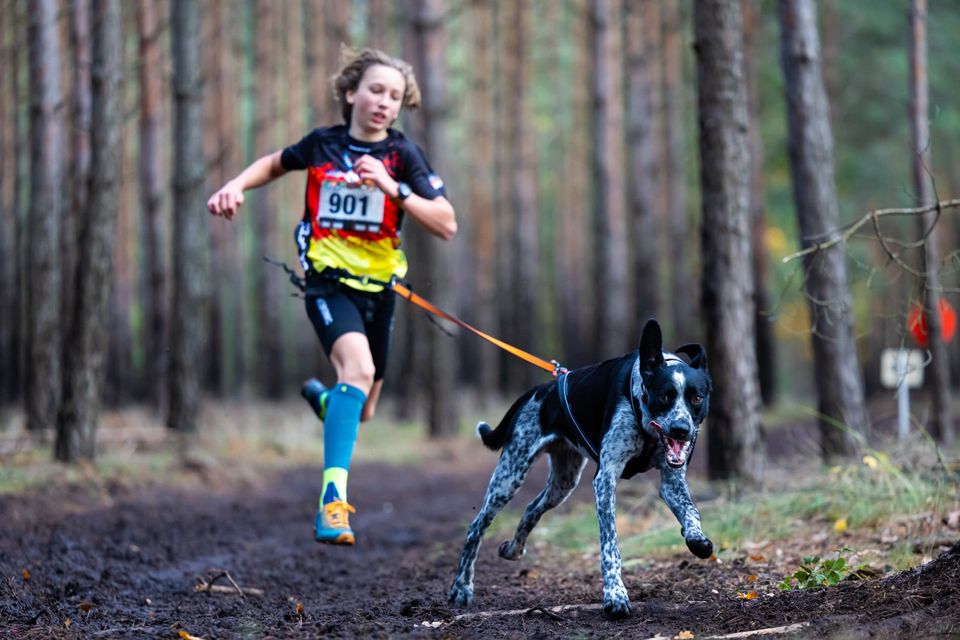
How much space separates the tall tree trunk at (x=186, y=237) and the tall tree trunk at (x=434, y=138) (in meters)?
3.80

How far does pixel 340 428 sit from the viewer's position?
5707 millimetres

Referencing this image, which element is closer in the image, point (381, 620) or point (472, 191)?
point (381, 620)

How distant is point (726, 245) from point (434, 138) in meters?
8.91

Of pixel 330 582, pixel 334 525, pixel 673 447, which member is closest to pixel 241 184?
pixel 334 525

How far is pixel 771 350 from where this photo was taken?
21.0m

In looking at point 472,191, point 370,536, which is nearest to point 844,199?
point 472,191

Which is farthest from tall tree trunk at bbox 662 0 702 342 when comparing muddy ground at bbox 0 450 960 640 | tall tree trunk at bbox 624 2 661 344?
muddy ground at bbox 0 450 960 640

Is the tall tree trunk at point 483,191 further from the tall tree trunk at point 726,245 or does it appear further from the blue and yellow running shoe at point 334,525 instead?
the blue and yellow running shoe at point 334,525

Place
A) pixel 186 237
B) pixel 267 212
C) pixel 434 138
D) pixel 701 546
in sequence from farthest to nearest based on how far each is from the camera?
pixel 267 212 → pixel 434 138 → pixel 186 237 → pixel 701 546

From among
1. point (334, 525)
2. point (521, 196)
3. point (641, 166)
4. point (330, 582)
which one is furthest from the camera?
point (521, 196)

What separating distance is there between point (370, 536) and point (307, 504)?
170cm

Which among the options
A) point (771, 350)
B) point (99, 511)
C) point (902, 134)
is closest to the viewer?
point (99, 511)

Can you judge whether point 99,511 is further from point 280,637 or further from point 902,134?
point 902,134

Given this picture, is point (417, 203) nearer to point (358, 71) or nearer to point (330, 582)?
point (358, 71)
